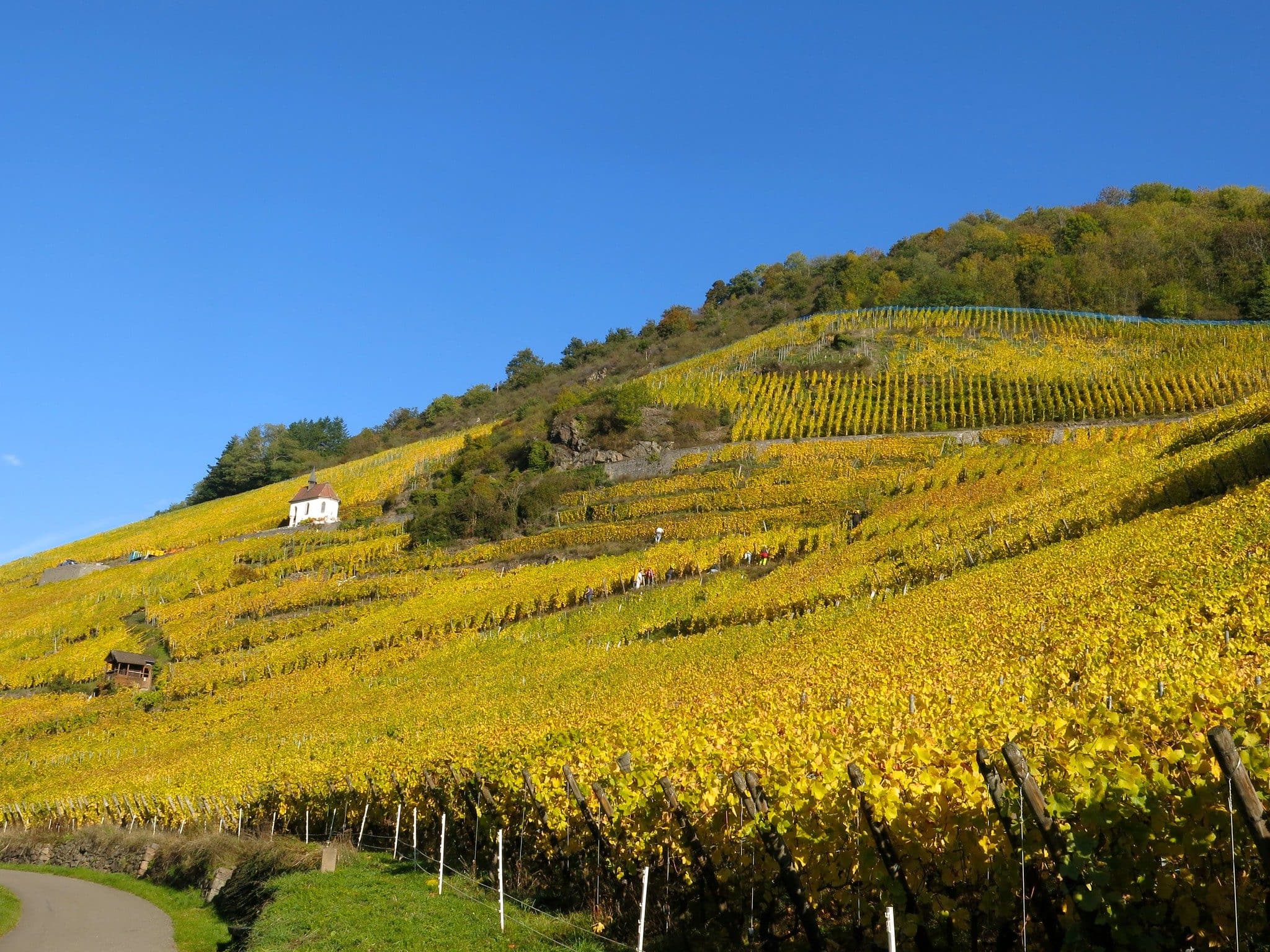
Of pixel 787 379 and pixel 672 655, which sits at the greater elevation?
pixel 787 379

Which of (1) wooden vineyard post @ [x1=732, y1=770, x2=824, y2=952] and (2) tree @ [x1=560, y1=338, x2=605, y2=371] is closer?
(1) wooden vineyard post @ [x1=732, y1=770, x2=824, y2=952]

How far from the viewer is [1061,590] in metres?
17.0

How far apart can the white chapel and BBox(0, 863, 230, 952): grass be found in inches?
2090

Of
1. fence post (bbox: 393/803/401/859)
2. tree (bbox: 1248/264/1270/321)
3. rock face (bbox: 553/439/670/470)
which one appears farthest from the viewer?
tree (bbox: 1248/264/1270/321)

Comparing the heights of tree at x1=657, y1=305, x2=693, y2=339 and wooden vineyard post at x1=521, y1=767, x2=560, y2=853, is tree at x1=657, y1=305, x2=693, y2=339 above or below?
above

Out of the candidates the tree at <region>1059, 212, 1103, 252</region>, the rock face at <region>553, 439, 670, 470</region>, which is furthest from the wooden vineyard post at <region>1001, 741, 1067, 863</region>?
the tree at <region>1059, 212, 1103, 252</region>

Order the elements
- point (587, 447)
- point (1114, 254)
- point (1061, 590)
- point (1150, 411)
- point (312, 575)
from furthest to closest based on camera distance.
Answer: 1. point (1114, 254)
2. point (587, 447)
3. point (312, 575)
4. point (1150, 411)
5. point (1061, 590)

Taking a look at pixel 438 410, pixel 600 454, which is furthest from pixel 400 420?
pixel 600 454

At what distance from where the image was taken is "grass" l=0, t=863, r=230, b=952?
11.9m

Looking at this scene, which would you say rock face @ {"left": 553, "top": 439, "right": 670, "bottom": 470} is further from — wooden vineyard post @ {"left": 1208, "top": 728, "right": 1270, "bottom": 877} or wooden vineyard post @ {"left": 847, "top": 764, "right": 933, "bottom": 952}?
wooden vineyard post @ {"left": 1208, "top": 728, "right": 1270, "bottom": 877}

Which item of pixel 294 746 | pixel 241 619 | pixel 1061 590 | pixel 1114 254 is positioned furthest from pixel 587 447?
pixel 1114 254

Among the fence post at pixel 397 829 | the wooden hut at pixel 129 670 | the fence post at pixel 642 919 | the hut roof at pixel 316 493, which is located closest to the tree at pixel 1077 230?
the hut roof at pixel 316 493

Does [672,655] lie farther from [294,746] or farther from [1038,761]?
[1038,761]

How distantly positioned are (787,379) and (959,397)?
46.9 ft
